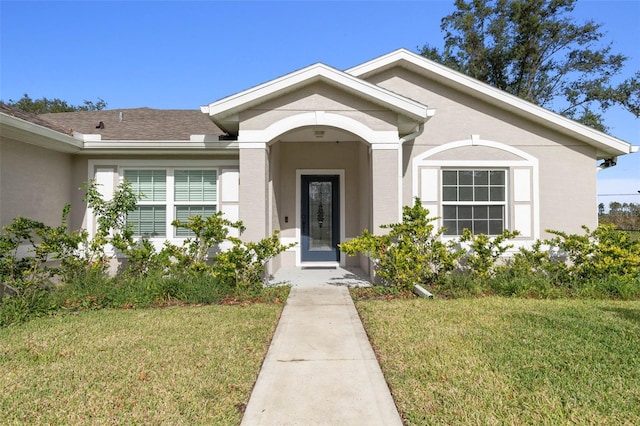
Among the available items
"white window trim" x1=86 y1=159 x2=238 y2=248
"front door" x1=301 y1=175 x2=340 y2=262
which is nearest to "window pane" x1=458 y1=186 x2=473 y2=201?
"front door" x1=301 y1=175 x2=340 y2=262

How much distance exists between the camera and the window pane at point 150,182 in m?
8.52

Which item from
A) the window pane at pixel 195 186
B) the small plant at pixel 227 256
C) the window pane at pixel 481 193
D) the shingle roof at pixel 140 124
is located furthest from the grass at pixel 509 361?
the shingle roof at pixel 140 124

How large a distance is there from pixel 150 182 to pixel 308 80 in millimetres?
4185

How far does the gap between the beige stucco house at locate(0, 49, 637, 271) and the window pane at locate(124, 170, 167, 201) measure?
0.02 meters

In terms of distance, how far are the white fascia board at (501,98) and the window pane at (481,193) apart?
1955 millimetres

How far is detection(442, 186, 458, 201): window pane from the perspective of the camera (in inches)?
351

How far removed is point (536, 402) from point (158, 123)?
1114 centimetres

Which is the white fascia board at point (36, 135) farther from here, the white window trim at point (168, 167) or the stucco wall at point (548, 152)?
the stucco wall at point (548, 152)

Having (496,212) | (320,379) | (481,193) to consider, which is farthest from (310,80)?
(320,379)

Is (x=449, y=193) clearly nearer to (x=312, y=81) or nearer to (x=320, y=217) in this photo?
(x=320, y=217)

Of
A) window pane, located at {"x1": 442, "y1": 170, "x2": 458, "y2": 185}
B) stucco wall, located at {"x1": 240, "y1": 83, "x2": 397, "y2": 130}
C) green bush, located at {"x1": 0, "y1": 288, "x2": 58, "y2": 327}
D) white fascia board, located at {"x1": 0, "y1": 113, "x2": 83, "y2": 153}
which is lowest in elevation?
green bush, located at {"x1": 0, "y1": 288, "x2": 58, "y2": 327}

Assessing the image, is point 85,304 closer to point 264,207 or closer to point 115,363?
point 115,363

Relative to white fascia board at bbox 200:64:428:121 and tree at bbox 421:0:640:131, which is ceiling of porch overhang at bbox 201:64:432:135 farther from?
tree at bbox 421:0:640:131

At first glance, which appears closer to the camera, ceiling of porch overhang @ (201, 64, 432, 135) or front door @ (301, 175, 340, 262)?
ceiling of porch overhang @ (201, 64, 432, 135)
